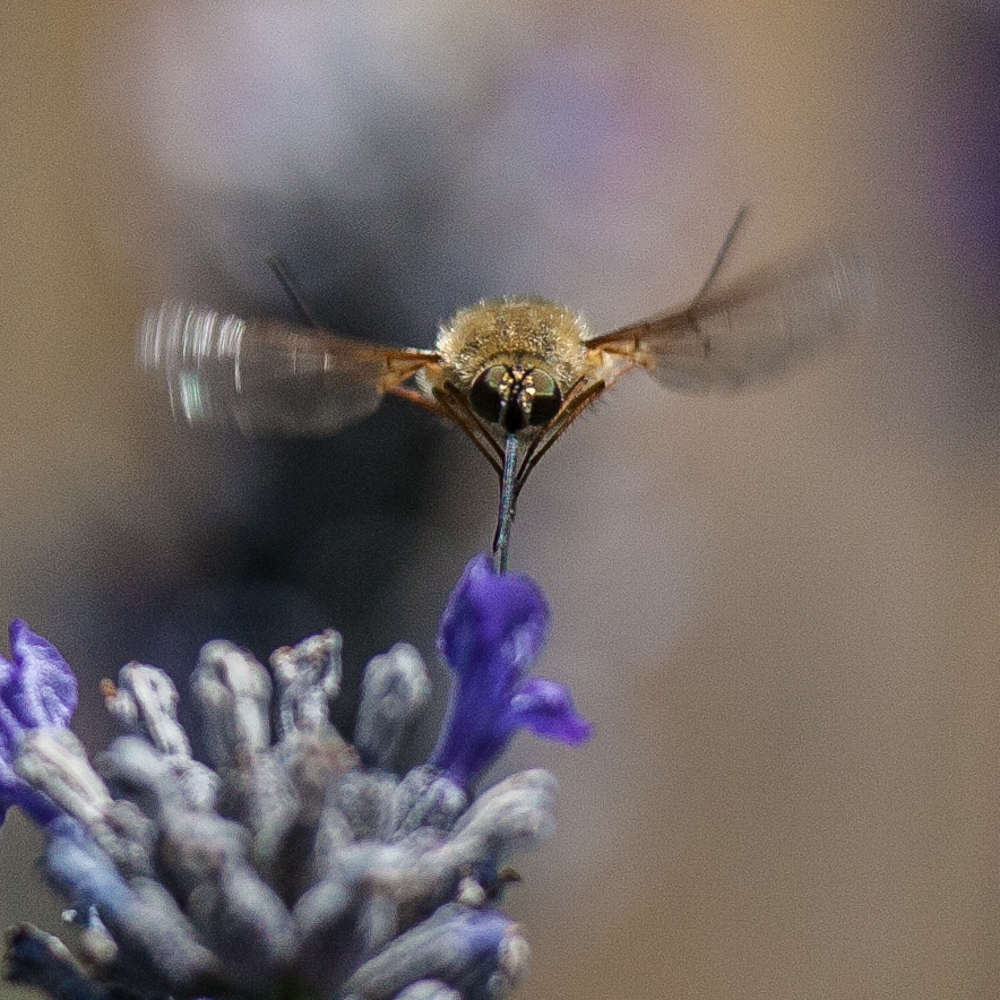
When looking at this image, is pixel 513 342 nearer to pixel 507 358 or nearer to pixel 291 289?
pixel 507 358

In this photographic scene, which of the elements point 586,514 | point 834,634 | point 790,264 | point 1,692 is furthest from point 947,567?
point 1,692

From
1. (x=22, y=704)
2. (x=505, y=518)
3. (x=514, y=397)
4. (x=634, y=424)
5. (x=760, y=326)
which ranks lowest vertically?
(x=22, y=704)

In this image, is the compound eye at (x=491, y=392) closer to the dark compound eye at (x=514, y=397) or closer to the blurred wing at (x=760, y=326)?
the dark compound eye at (x=514, y=397)

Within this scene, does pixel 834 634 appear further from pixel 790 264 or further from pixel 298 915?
pixel 298 915

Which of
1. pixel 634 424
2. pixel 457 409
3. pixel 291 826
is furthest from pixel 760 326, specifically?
pixel 634 424

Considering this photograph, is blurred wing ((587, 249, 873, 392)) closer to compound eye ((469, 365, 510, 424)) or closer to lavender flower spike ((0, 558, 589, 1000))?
compound eye ((469, 365, 510, 424))

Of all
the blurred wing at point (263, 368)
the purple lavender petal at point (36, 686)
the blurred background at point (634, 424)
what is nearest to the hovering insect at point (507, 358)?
the blurred wing at point (263, 368)

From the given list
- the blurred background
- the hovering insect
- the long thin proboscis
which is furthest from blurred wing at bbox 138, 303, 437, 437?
the blurred background

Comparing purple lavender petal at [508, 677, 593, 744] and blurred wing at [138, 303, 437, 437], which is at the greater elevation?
blurred wing at [138, 303, 437, 437]
